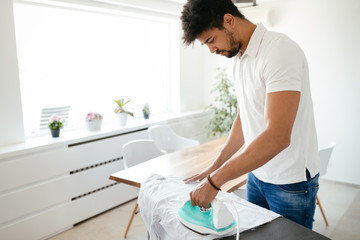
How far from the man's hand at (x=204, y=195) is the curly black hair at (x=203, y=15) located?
22.7 inches

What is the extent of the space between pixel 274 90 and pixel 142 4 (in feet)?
9.39

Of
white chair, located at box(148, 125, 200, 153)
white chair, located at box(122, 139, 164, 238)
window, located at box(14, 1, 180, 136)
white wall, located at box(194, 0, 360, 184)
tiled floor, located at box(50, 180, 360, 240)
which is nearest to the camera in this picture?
white chair, located at box(122, 139, 164, 238)

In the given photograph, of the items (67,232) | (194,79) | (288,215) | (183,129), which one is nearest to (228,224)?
(288,215)

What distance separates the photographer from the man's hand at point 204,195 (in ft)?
3.56

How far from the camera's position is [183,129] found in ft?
13.4

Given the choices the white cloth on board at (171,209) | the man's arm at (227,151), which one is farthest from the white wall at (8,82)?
the man's arm at (227,151)

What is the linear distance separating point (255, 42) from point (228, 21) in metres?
0.13

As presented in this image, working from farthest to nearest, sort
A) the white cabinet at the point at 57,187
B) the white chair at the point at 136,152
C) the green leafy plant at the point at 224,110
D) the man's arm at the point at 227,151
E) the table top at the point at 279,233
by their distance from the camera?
the green leafy plant at the point at 224,110, the white chair at the point at 136,152, the white cabinet at the point at 57,187, the man's arm at the point at 227,151, the table top at the point at 279,233

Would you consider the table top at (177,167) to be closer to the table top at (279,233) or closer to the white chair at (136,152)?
the white chair at (136,152)

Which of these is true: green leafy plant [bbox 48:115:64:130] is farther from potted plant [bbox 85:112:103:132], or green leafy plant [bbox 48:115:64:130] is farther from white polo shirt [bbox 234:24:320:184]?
white polo shirt [bbox 234:24:320:184]

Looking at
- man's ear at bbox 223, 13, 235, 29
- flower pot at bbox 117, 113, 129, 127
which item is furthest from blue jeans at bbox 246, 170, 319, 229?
flower pot at bbox 117, 113, 129, 127

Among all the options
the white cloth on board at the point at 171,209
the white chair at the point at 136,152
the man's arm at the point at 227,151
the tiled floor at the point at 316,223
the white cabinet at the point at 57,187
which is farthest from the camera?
the tiled floor at the point at 316,223

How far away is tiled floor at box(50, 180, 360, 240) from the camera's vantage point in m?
2.68

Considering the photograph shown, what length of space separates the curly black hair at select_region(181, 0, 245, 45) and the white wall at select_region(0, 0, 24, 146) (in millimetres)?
1887
